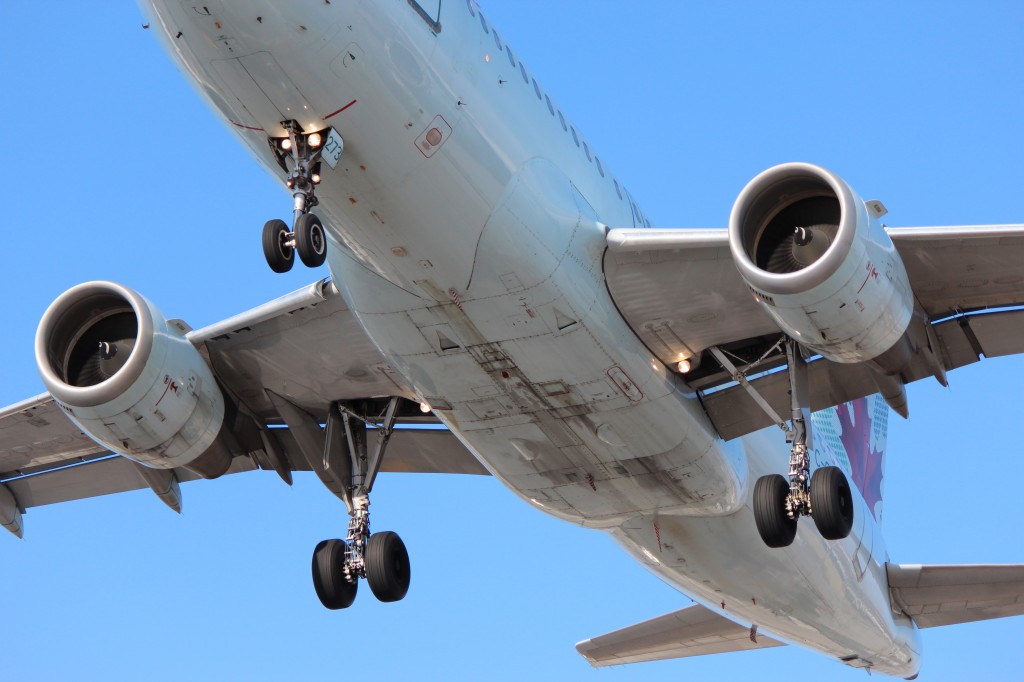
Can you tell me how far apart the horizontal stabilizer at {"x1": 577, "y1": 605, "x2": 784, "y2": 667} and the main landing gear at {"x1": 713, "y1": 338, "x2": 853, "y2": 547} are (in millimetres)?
7474

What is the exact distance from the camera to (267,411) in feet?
56.6

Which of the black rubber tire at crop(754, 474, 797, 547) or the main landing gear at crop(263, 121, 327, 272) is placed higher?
the main landing gear at crop(263, 121, 327, 272)

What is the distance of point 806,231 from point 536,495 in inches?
189

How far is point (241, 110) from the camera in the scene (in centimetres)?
1159

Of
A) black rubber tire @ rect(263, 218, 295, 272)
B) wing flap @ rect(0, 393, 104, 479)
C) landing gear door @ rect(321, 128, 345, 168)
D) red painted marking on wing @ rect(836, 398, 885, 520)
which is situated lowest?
black rubber tire @ rect(263, 218, 295, 272)

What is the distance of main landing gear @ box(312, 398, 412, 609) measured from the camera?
16.1 meters

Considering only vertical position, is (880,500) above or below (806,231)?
above

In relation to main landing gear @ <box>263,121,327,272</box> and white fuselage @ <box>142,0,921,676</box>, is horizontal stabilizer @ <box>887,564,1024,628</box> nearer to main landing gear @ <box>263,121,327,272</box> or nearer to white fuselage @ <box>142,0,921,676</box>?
white fuselage @ <box>142,0,921,676</box>

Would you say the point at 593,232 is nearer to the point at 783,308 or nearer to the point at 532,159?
the point at 532,159

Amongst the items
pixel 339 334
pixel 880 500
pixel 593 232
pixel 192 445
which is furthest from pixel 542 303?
pixel 880 500

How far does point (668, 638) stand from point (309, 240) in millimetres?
A: 12583

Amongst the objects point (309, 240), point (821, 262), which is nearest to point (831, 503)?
point (821, 262)

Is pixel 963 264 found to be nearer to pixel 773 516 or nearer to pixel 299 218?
pixel 773 516

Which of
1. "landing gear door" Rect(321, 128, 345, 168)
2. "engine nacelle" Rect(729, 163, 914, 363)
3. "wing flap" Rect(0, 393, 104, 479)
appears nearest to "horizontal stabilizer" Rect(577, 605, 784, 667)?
"wing flap" Rect(0, 393, 104, 479)
